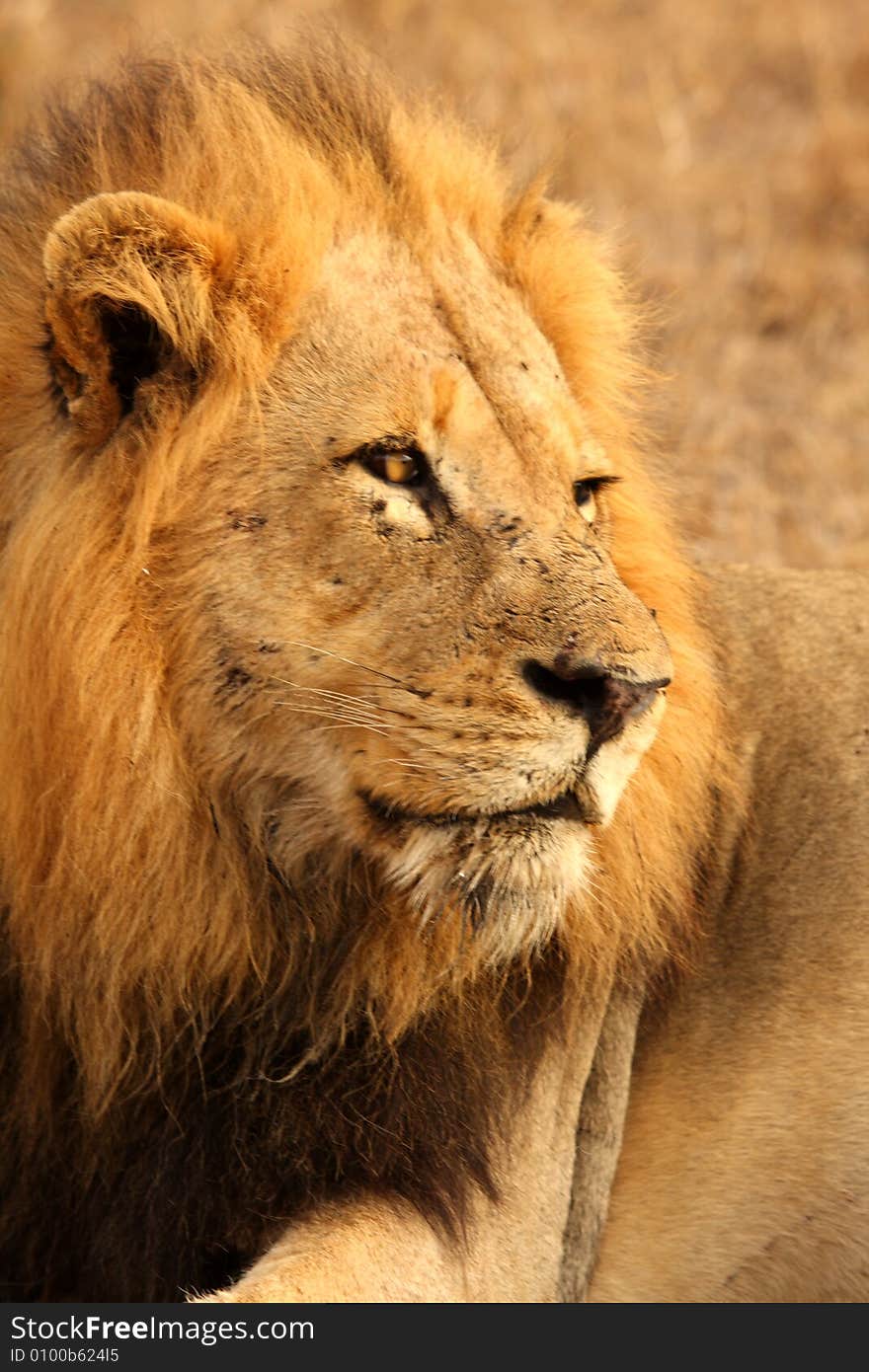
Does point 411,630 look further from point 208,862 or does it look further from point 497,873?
point 208,862

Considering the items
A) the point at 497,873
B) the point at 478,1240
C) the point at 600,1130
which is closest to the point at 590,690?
the point at 497,873

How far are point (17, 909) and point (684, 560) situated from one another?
122 cm

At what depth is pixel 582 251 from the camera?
3.09 metres

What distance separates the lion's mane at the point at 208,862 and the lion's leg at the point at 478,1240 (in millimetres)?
58

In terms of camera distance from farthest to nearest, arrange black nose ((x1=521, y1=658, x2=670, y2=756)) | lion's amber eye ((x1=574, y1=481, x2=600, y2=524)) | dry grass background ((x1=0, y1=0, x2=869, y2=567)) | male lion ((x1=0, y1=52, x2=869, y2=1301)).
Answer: dry grass background ((x1=0, y1=0, x2=869, y2=567))
lion's amber eye ((x1=574, y1=481, x2=600, y2=524))
male lion ((x1=0, y1=52, x2=869, y2=1301))
black nose ((x1=521, y1=658, x2=670, y2=756))

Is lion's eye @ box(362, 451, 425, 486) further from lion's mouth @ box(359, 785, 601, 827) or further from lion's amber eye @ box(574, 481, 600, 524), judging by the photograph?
lion's mouth @ box(359, 785, 601, 827)

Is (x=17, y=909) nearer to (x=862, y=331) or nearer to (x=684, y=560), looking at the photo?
(x=684, y=560)

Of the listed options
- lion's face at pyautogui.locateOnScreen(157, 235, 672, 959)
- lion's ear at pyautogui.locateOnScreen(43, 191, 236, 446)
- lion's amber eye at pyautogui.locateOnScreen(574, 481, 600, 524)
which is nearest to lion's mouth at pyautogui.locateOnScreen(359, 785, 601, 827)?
lion's face at pyautogui.locateOnScreen(157, 235, 672, 959)

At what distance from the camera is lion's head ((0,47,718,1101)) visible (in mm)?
2422

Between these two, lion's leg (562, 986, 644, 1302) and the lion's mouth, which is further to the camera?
lion's leg (562, 986, 644, 1302)

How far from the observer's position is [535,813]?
94.3 inches

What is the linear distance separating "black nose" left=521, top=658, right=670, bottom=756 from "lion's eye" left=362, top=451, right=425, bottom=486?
1.17 ft

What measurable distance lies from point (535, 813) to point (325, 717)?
316mm

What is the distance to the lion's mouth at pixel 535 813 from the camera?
94.0 inches
